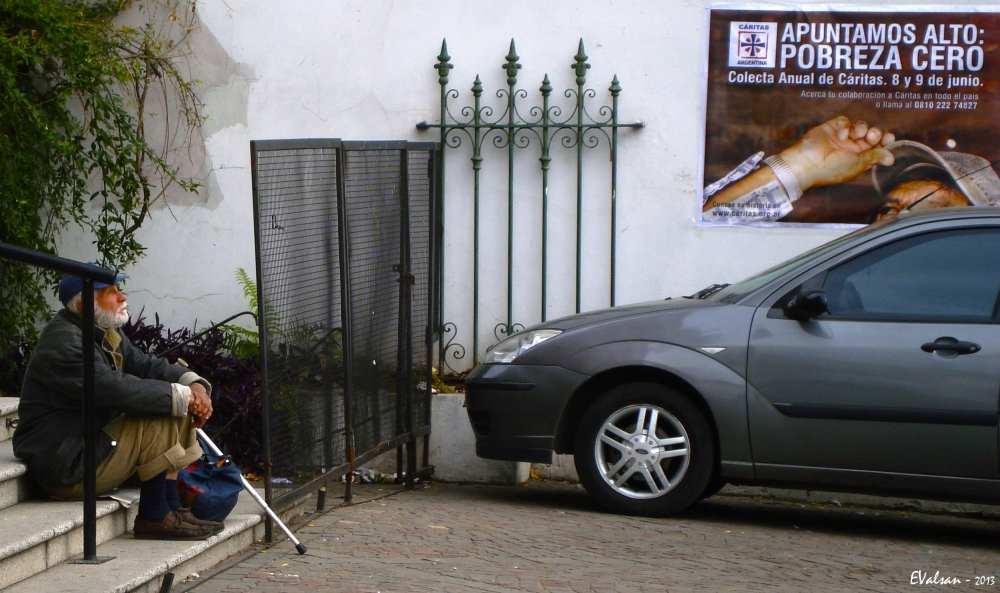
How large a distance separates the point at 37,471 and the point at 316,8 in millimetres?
4478

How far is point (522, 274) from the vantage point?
8.62 meters

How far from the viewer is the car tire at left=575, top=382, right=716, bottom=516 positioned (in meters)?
6.34

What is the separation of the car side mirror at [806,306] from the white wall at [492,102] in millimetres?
2187

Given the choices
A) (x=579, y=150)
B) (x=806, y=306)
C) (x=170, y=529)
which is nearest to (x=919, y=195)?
(x=579, y=150)

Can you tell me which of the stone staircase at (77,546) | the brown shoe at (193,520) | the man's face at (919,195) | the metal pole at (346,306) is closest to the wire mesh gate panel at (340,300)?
the metal pole at (346,306)

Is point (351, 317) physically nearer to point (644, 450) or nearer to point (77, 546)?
point (644, 450)

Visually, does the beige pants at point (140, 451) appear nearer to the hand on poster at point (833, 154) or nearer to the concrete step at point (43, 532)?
the concrete step at point (43, 532)

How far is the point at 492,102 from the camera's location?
337 inches

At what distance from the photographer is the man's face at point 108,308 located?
5.22m

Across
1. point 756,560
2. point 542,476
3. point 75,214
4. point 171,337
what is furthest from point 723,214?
point 75,214

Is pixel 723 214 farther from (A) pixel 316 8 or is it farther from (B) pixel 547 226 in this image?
(A) pixel 316 8

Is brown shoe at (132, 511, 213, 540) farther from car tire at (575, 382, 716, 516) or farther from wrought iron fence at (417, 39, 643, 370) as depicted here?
wrought iron fence at (417, 39, 643, 370)

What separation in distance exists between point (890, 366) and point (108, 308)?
3.74 m

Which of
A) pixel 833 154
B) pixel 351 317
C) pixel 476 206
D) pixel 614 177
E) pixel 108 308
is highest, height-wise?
pixel 833 154
